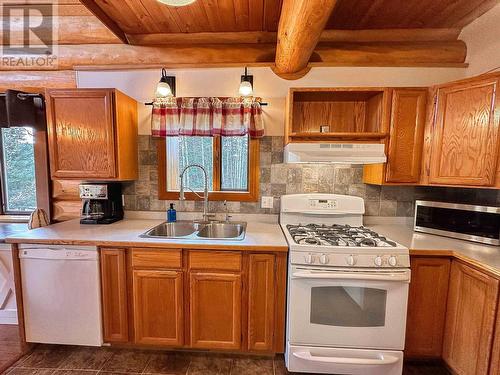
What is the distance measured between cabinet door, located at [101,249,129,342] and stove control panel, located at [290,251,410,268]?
4.43 ft

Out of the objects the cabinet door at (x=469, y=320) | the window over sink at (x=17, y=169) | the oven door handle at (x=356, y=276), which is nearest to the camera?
the cabinet door at (x=469, y=320)

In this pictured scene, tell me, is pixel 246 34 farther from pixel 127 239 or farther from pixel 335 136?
pixel 127 239

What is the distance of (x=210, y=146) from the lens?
227cm

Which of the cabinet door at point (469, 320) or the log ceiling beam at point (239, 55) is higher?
the log ceiling beam at point (239, 55)

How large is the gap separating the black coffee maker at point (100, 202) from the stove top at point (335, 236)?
5.42ft

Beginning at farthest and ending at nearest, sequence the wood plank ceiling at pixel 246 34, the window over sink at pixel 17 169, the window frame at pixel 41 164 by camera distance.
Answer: the window over sink at pixel 17 169
the window frame at pixel 41 164
the wood plank ceiling at pixel 246 34

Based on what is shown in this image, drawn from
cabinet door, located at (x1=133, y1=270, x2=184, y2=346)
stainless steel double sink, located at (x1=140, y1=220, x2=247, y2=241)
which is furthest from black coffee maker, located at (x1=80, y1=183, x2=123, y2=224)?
cabinet door, located at (x1=133, y1=270, x2=184, y2=346)

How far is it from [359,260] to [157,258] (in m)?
1.40

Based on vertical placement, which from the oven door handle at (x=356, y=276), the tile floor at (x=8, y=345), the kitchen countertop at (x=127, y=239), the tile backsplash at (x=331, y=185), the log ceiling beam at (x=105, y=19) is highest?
the log ceiling beam at (x=105, y=19)

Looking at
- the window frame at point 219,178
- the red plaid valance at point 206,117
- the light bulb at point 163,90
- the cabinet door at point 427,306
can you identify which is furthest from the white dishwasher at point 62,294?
the cabinet door at point 427,306

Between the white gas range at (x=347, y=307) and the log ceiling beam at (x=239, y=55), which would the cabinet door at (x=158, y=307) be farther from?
the log ceiling beam at (x=239, y=55)

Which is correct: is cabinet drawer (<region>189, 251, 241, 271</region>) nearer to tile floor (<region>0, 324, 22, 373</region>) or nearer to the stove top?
the stove top

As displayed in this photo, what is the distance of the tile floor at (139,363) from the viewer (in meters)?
1.65

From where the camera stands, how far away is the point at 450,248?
5.22ft
